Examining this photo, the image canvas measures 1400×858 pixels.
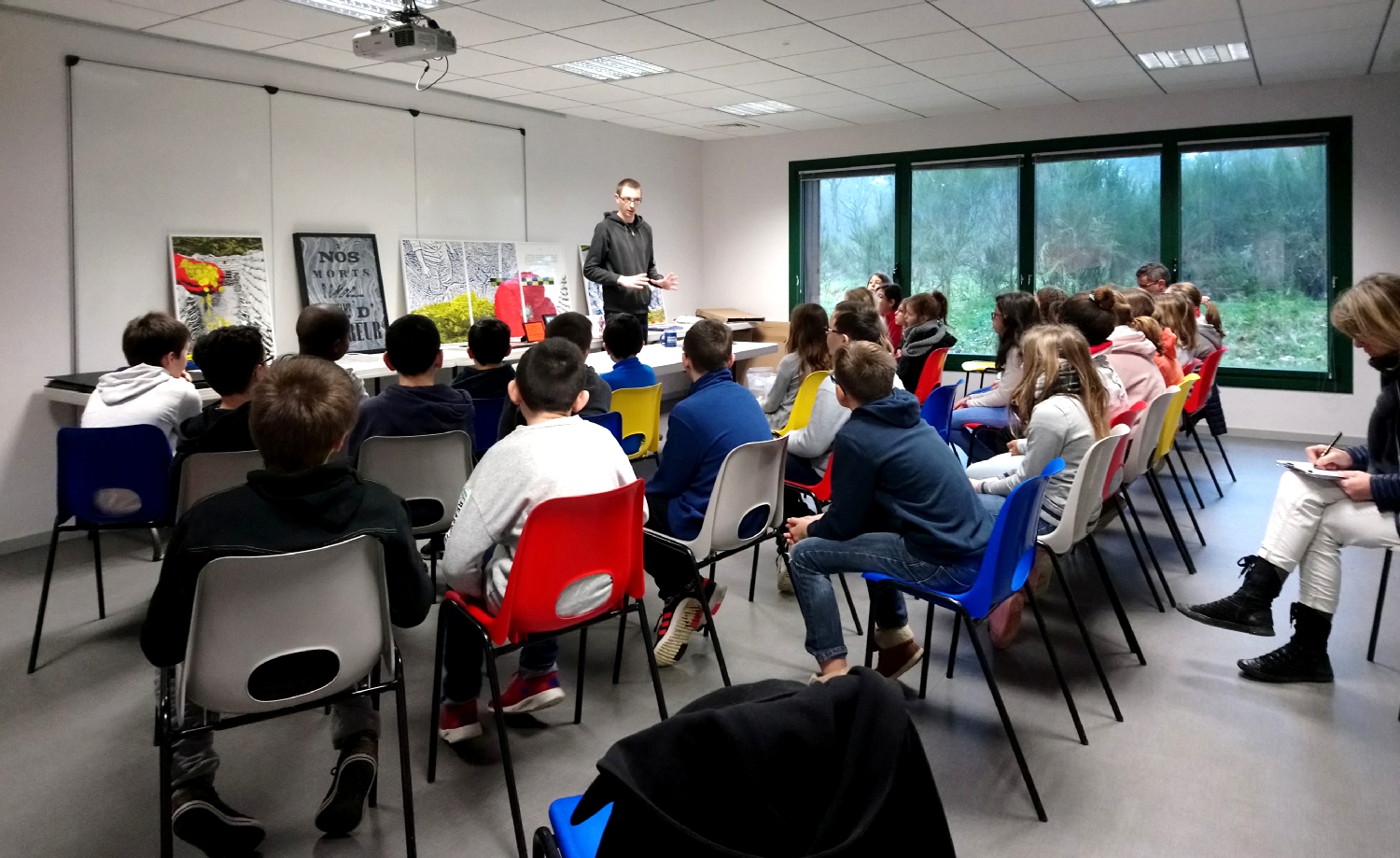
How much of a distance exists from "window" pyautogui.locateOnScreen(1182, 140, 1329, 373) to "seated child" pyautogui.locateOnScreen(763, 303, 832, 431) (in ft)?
16.7

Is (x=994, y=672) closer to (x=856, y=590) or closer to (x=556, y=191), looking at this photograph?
(x=856, y=590)

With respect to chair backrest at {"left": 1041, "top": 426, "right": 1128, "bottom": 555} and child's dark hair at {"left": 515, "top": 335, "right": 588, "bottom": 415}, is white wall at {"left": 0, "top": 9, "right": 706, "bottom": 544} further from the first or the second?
chair backrest at {"left": 1041, "top": 426, "right": 1128, "bottom": 555}

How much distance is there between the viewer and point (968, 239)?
890 cm

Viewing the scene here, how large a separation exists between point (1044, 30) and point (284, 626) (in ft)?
17.4

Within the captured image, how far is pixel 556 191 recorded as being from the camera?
8172 mm

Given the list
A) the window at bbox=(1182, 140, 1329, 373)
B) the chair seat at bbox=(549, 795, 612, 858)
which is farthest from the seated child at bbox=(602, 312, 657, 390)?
the window at bbox=(1182, 140, 1329, 373)

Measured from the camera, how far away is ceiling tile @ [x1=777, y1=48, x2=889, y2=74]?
5.99 meters

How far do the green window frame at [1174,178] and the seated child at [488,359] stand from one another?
601cm

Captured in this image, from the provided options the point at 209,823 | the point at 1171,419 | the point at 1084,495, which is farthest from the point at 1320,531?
the point at 209,823

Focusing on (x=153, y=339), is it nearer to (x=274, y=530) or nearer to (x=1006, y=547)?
(x=274, y=530)

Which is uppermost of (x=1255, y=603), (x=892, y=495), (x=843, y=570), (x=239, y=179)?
(x=239, y=179)

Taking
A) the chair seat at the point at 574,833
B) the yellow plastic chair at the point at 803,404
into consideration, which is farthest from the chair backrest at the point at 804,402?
the chair seat at the point at 574,833

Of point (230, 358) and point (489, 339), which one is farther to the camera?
point (489, 339)

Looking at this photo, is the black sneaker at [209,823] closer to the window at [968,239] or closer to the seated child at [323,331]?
the seated child at [323,331]
